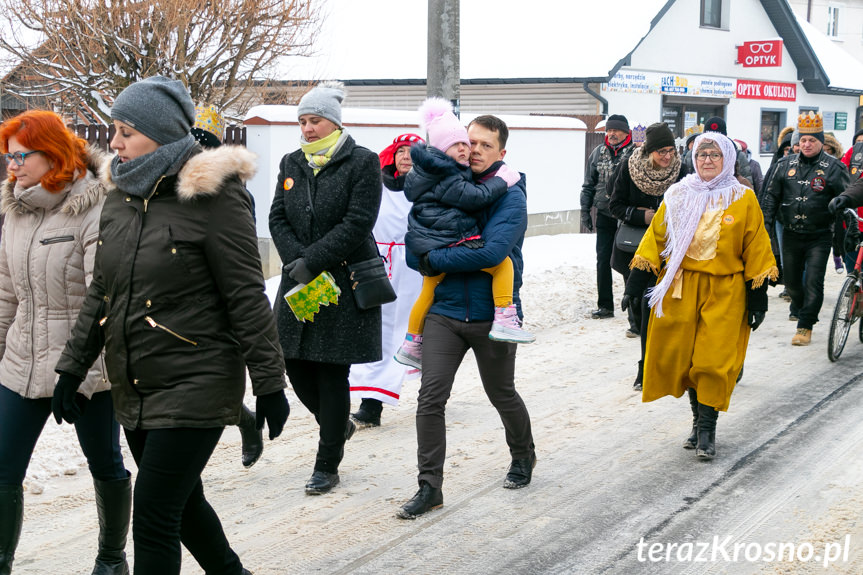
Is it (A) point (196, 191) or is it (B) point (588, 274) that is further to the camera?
(B) point (588, 274)

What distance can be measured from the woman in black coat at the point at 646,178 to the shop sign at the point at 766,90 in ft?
74.6

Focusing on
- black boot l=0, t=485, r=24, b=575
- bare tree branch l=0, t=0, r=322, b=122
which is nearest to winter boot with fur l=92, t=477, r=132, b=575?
black boot l=0, t=485, r=24, b=575

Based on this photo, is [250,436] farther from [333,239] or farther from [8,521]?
[333,239]

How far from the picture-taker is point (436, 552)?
4.54 m

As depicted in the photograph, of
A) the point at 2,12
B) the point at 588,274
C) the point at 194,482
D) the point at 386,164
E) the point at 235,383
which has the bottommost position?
the point at 588,274

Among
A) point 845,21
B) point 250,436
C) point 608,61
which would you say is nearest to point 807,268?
point 250,436

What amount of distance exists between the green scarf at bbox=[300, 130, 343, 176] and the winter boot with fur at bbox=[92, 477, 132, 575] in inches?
75.6

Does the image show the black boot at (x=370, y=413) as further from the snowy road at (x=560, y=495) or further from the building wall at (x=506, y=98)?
the building wall at (x=506, y=98)

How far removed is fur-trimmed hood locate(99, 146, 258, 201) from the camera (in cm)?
327

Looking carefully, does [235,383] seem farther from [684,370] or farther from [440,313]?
[684,370]

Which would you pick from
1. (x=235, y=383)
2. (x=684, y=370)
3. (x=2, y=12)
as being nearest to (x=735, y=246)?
(x=684, y=370)

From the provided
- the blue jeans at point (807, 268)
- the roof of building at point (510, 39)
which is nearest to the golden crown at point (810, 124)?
the blue jeans at point (807, 268)

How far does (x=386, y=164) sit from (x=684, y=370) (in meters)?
2.36

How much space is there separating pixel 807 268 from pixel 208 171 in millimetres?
7557
